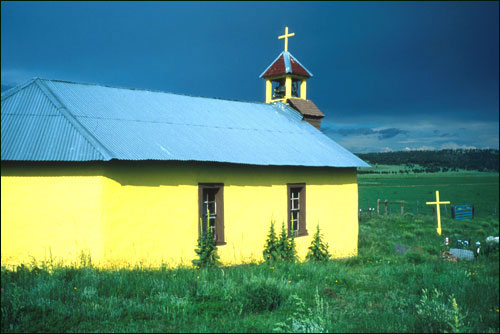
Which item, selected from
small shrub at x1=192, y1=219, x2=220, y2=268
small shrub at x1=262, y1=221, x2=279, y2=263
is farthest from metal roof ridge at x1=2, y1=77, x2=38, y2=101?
small shrub at x1=262, y1=221, x2=279, y2=263

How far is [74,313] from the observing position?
667cm

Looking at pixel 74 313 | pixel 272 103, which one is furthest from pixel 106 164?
pixel 272 103

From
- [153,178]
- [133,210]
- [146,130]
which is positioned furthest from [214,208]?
[146,130]

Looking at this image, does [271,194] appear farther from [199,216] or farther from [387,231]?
[387,231]

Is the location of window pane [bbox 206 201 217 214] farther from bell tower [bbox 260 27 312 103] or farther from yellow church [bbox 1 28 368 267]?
bell tower [bbox 260 27 312 103]

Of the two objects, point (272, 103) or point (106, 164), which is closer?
point (106, 164)

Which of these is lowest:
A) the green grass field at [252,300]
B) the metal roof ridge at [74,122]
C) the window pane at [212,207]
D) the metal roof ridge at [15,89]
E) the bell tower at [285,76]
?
the green grass field at [252,300]

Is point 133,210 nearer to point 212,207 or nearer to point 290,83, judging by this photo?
point 212,207

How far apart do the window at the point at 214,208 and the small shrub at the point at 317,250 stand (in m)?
3.59

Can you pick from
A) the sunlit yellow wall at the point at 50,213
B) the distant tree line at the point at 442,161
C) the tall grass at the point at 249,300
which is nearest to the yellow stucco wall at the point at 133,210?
the sunlit yellow wall at the point at 50,213

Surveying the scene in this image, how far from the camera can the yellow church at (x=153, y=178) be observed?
989 centimetres

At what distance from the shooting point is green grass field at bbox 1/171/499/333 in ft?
21.4

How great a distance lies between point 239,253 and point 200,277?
3431mm

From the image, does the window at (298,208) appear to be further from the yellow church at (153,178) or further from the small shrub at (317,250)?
the small shrub at (317,250)
